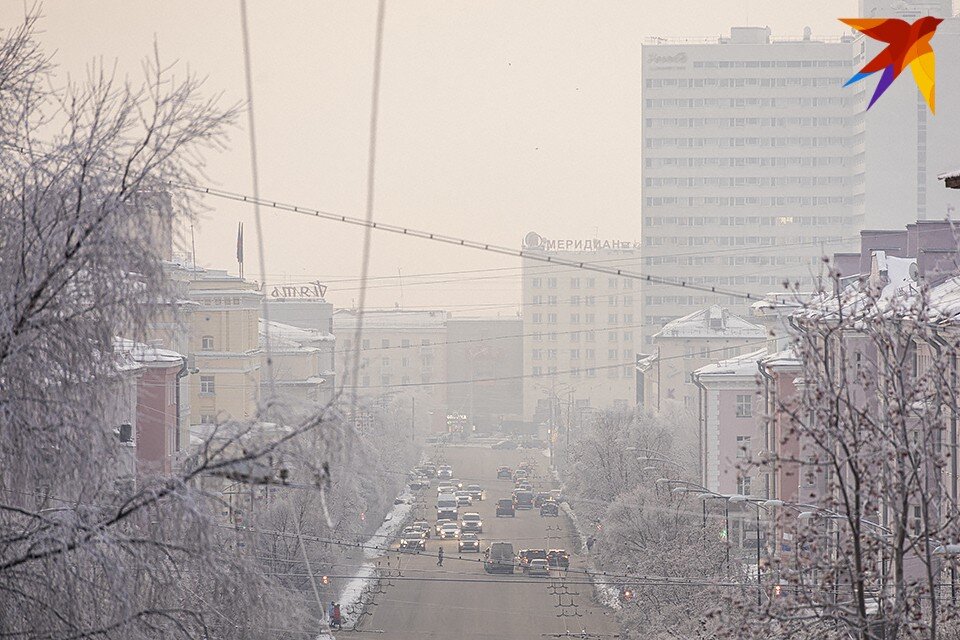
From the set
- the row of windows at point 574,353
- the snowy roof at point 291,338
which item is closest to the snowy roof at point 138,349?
Result: the snowy roof at point 291,338

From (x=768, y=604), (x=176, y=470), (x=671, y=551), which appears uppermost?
(x=176, y=470)

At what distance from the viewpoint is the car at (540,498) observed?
58781 millimetres

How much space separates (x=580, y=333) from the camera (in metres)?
120

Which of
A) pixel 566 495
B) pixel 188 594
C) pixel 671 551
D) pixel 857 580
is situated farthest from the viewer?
pixel 566 495

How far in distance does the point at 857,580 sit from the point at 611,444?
33634 millimetres

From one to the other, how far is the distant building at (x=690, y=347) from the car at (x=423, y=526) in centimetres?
1984

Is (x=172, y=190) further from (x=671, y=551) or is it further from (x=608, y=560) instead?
(x=608, y=560)

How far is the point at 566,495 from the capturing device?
54219 mm

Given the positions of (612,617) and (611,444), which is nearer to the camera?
(612,617)

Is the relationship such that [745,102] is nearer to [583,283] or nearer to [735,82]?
[735,82]

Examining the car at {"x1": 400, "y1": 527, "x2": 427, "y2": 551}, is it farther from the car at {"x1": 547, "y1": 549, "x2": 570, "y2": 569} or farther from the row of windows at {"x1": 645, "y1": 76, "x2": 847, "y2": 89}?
the row of windows at {"x1": 645, "y1": 76, "x2": 847, "y2": 89}

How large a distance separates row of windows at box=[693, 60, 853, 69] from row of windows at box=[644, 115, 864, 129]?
4.52 m

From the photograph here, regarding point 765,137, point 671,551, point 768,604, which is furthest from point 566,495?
point 765,137

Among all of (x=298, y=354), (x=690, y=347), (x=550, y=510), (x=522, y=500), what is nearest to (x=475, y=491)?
(x=522, y=500)
